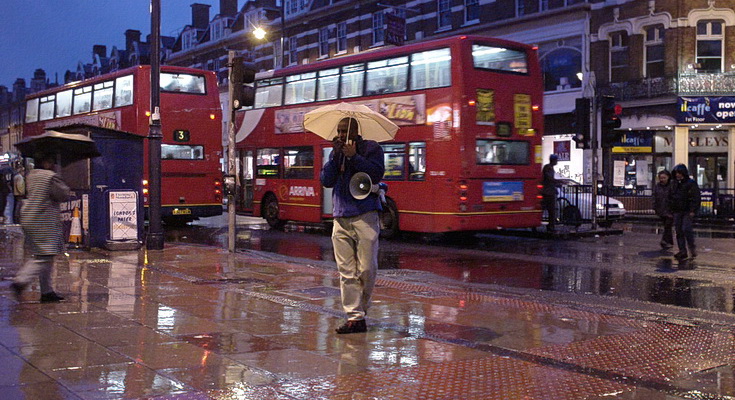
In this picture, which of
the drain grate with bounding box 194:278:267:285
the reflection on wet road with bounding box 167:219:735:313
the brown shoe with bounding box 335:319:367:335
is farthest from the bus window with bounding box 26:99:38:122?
the brown shoe with bounding box 335:319:367:335

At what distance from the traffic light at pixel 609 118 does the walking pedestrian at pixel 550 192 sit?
1370 mm

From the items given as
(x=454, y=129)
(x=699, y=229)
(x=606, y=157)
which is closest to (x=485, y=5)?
(x=606, y=157)

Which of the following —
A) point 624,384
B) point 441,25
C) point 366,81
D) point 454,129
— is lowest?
point 624,384

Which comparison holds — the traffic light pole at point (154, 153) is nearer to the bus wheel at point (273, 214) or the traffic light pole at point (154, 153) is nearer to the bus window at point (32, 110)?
the bus wheel at point (273, 214)

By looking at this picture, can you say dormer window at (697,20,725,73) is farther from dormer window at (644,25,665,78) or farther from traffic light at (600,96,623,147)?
traffic light at (600,96,623,147)

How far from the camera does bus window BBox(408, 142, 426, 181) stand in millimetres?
17188

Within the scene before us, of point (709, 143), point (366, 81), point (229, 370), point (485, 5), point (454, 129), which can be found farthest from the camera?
point (485, 5)

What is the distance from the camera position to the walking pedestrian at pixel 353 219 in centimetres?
696

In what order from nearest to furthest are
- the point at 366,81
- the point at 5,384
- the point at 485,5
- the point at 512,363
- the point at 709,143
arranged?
the point at 5,384
the point at 512,363
the point at 366,81
the point at 709,143
the point at 485,5

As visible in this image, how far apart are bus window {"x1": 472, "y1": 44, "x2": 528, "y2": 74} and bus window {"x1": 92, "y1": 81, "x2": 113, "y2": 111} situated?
1095cm

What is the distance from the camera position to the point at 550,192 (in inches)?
733

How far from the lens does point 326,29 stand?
45.4 m

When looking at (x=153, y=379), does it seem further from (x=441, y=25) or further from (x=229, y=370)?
(x=441, y=25)

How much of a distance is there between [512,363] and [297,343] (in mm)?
1798
